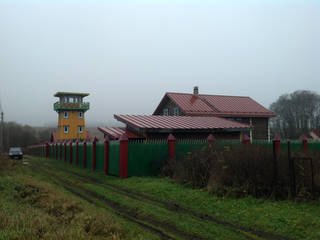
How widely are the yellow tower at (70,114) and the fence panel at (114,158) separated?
40262 millimetres

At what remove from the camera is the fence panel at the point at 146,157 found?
47.2 feet

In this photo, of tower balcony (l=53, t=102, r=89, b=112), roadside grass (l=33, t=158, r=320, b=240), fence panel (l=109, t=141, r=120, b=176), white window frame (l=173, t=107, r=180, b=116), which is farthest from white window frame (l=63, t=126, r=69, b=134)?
roadside grass (l=33, t=158, r=320, b=240)

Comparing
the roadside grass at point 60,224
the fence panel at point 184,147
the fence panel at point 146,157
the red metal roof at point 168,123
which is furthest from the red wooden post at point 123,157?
the roadside grass at point 60,224

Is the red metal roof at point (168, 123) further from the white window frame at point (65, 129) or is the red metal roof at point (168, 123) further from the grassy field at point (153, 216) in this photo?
the white window frame at point (65, 129)

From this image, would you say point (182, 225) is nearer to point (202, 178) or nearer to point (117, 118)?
point (202, 178)

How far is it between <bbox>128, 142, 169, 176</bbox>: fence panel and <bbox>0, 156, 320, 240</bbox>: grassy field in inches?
152

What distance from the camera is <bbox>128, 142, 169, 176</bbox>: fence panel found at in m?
14.4

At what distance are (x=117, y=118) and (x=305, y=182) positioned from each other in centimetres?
1275

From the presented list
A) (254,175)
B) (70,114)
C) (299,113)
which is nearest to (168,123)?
(254,175)

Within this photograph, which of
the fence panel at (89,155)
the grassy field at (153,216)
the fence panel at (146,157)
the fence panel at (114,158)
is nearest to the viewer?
the grassy field at (153,216)

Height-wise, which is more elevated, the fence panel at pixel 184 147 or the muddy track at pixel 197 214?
the fence panel at pixel 184 147

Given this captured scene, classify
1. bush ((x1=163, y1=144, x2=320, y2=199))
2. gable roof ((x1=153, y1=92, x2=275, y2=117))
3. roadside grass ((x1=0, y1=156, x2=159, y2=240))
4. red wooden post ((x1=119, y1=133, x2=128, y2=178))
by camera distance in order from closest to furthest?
1. roadside grass ((x1=0, y1=156, x2=159, y2=240))
2. bush ((x1=163, y1=144, x2=320, y2=199))
3. red wooden post ((x1=119, y1=133, x2=128, y2=178))
4. gable roof ((x1=153, y1=92, x2=275, y2=117))

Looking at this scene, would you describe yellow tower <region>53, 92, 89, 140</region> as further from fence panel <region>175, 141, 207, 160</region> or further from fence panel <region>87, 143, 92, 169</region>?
fence panel <region>175, 141, 207, 160</region>

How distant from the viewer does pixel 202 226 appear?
650cm
